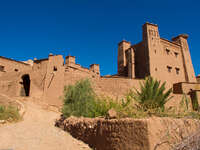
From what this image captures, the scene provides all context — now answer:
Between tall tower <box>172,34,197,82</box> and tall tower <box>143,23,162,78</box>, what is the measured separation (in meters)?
4.96

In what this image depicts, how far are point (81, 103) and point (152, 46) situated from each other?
13.5 meters

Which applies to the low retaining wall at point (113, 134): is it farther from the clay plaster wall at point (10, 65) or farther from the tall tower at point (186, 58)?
the clay plaster wall at point (10, 65)

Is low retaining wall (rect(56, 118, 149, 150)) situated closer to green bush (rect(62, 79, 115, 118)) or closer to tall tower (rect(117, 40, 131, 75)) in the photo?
green bush (rect(62, 79, 115, 118))

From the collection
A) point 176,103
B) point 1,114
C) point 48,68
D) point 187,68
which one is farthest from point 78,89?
point 187,68

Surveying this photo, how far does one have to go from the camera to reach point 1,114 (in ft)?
28.9

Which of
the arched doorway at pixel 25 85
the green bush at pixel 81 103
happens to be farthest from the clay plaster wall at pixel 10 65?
the green bush at pixel 81 103

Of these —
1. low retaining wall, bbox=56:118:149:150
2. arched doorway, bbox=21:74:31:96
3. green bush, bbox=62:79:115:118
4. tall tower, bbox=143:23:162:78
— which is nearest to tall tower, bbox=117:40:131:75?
tall tower, bbox=143:23:162:78

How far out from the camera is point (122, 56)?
898 inches

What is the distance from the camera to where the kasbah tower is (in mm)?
15805

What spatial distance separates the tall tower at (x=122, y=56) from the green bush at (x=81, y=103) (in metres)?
13.1

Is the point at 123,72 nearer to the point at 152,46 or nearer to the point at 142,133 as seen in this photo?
the point at 152,46

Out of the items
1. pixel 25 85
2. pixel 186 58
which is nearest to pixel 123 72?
pixel 186 58

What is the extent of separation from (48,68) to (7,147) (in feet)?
39.4

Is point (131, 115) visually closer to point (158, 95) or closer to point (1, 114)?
point (158, 95)
